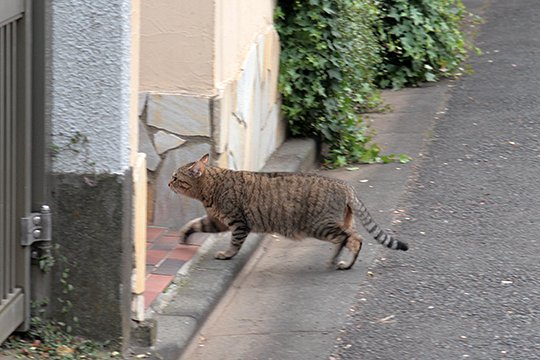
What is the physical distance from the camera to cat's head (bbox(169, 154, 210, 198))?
691cm

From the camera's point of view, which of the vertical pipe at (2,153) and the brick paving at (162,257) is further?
the brick paving at (162,257)

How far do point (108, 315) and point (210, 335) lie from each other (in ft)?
2.94

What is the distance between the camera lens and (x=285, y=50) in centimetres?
888

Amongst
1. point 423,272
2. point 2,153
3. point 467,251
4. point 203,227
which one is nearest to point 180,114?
point 203,227

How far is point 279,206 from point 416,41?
15.7 ft

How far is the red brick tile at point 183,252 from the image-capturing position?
6856 mm

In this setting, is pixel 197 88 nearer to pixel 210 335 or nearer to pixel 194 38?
pixel 194 38

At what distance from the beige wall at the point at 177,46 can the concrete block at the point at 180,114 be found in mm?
60

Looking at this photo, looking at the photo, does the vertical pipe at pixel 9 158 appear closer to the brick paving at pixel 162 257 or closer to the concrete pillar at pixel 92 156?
the concrete pillar at pixel 92 156

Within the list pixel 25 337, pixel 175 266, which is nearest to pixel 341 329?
pixel 175 266

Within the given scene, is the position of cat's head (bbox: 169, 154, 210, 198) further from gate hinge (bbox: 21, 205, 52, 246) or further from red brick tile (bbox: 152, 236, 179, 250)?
gate hinge (bbox: 21, 205, 52, 246)

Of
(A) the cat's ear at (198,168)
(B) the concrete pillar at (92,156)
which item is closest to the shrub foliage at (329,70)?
(A) the cat's ear at (198,168)

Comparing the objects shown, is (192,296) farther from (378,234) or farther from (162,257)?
(378,234)

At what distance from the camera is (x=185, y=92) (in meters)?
7.16
